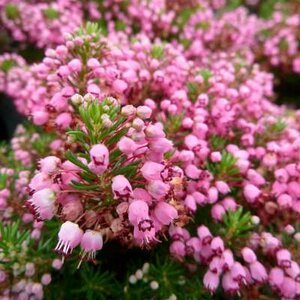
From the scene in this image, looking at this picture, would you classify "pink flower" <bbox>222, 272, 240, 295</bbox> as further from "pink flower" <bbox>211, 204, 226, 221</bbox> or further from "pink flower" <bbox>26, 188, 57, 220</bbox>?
"pink flower" <bbox>26, 188, 57, 220</bbox>

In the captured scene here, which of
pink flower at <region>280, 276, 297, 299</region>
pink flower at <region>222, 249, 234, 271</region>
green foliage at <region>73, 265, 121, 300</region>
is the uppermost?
pink flower at <region>222, 249, 234, 271</region>

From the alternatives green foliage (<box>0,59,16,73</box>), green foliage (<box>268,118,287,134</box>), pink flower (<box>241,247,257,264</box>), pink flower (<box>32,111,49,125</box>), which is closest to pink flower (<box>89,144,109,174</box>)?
pink flower (<box>32,111,49,125</box>)

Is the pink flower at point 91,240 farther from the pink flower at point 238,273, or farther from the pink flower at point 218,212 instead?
the pink flower at point 218,212

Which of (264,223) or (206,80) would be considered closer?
(264,223)

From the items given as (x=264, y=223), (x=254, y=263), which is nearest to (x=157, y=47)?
(x=264, y=223)

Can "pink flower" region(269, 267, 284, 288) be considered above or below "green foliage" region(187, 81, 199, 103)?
below

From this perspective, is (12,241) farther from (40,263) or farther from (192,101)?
(192,101)

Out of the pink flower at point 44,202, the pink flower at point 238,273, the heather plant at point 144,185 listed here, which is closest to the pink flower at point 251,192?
the heather plant at point 144,185

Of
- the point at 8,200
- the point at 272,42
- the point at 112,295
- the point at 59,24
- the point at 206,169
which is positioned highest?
the point at 272,42
